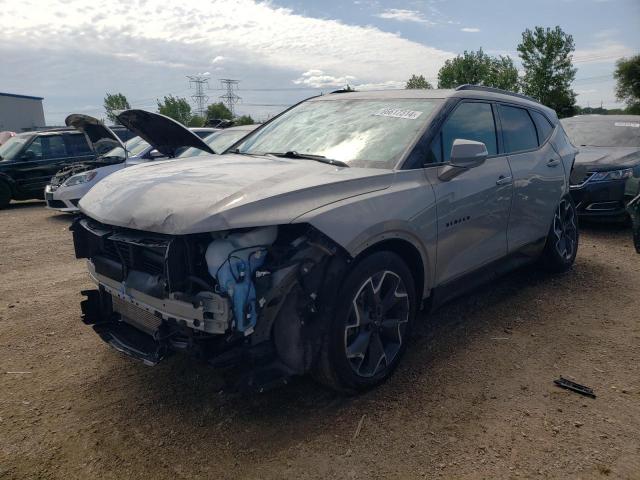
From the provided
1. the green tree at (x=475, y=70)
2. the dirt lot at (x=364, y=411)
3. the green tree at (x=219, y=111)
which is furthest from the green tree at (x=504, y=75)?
the dirt lot at (x=364, y=411)

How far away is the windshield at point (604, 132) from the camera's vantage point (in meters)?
8.31

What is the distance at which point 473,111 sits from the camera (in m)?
3.93

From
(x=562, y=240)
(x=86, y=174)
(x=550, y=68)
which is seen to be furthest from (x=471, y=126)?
(x=550, y=68)

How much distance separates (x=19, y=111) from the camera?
2233 inches

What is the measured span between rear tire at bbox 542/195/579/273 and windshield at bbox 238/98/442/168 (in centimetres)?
237

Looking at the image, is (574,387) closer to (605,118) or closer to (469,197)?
(469,197)

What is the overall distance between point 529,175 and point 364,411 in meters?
2.73

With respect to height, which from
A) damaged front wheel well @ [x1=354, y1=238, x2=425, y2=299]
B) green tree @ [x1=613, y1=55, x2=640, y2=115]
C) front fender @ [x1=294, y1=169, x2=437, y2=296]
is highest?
green tree @ [x1=613, y1=55, x2=640, y2=115]

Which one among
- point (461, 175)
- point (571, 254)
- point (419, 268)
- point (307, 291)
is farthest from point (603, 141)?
point (307, 291)

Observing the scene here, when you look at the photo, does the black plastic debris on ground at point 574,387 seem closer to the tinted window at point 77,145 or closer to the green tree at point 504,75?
the tinted window at point 77,145

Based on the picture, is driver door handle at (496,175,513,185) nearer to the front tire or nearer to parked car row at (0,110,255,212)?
the front tire

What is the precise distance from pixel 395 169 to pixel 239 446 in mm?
1917

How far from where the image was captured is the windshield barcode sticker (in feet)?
11.7

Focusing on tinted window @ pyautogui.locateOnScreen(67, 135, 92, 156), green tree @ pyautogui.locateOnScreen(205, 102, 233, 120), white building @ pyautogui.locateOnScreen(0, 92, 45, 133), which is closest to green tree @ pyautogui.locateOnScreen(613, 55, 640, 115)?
green tree @ pyautogui.locateOnScreen(205, 102, 233, 120)
